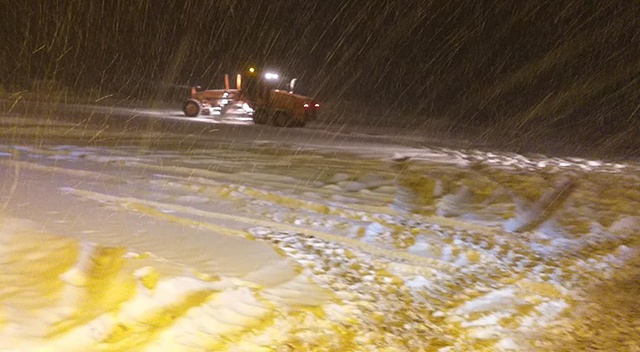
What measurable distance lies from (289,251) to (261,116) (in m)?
19.8

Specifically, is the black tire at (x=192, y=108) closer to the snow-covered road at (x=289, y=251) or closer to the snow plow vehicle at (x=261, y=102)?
the snow plow vehicle at (x=261, y=102)

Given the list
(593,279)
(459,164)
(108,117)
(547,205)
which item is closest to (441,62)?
(108,117)

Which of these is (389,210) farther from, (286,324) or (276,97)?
(276,97)

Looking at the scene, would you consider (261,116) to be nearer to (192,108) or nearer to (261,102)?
(261,102)

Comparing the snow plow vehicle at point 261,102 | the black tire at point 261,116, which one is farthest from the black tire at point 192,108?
the black tire at point 261,116

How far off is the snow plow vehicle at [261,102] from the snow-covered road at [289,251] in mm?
12217

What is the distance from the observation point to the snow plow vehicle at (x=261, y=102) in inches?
1061

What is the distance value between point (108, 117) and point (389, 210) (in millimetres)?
16315

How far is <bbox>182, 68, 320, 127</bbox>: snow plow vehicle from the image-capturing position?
1061 inches

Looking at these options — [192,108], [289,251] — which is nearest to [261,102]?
[192,108]

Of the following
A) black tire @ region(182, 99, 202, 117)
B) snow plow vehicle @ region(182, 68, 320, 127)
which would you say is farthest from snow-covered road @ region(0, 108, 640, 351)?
black tire @ region(182, 99, 202, 117)

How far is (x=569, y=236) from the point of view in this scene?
31.5 ft

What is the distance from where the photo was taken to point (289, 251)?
766 cm

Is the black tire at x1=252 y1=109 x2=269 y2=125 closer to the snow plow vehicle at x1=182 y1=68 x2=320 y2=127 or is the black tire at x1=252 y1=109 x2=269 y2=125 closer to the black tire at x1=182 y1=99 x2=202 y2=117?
the snow plow vehicle at x1=182 y1=68 x2=320 y2=127
